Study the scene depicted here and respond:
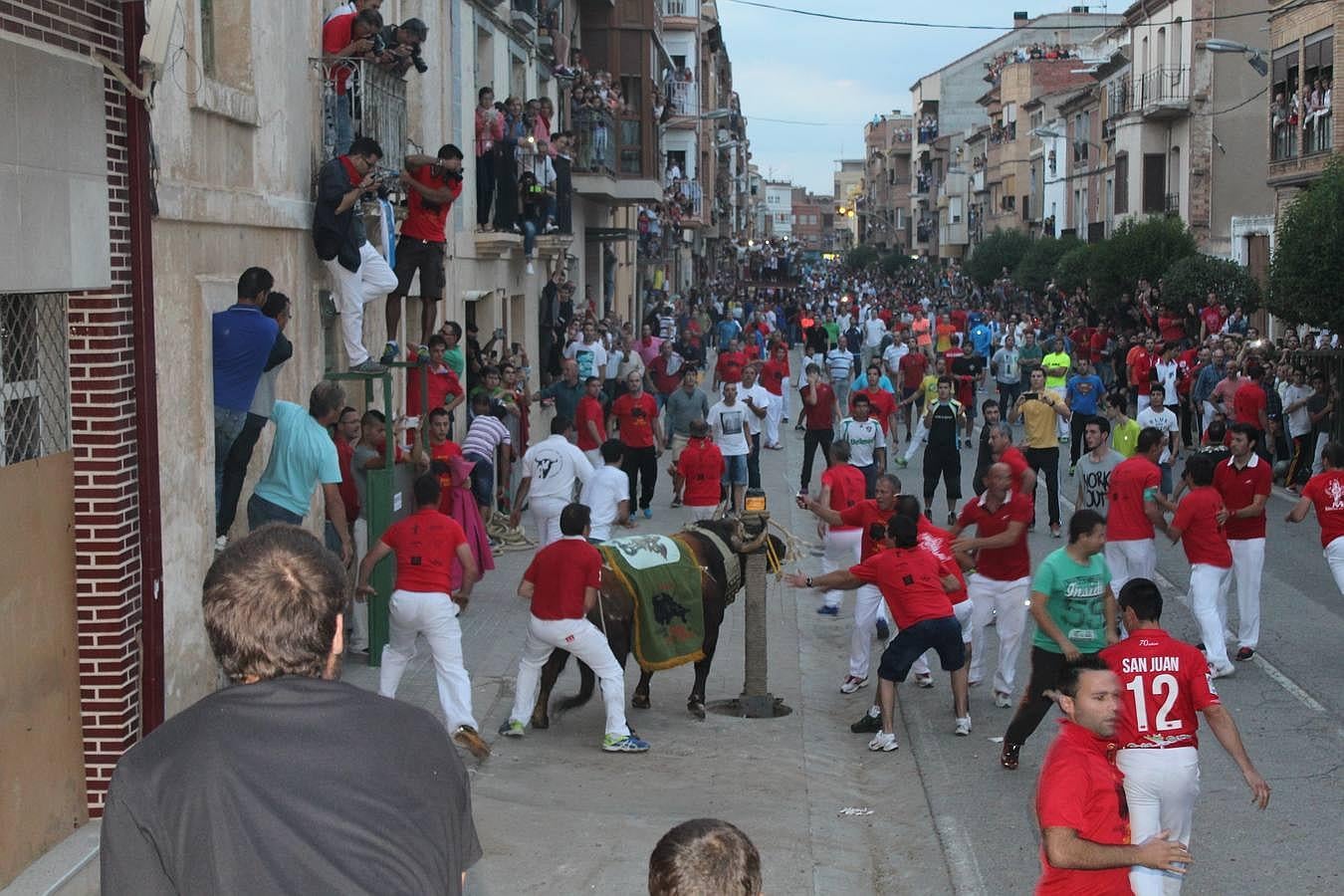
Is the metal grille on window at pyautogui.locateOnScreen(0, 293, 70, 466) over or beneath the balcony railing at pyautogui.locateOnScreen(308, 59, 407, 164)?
beneath

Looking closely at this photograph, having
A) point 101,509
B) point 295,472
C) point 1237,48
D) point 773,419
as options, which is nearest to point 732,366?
point 773,419

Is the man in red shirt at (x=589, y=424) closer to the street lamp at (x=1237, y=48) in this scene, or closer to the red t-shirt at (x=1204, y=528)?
the red t-shirt at (x=1204, y=528)

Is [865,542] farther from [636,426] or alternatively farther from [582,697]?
[636,426]

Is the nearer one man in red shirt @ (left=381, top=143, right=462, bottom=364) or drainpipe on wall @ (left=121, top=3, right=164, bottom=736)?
drainpipe on wall @ (left=121, top=3, right=164, bottom=736)

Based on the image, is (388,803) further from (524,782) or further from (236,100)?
(236,100)

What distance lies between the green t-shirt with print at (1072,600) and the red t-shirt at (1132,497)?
2757 mm

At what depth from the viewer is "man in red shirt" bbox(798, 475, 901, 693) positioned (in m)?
11.3

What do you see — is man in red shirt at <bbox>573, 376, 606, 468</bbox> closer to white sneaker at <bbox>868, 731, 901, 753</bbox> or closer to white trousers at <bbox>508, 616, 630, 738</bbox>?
white trousers at <bbox>508, 616, 630, 738</bbox>

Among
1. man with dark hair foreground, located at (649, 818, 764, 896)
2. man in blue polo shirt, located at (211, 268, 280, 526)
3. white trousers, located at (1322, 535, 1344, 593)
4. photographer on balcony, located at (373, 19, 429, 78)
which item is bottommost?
white trousers, located at (1322, 535, 1344, 593)

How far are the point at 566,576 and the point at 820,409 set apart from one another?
1026 cm

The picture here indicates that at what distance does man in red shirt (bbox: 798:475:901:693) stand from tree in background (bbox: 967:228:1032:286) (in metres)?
57.2

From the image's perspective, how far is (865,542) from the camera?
12.1 metres

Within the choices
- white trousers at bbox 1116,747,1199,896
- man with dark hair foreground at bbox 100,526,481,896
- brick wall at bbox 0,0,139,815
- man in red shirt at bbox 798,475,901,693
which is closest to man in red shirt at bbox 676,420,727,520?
man in red shirt at bbox 798,475,901,693

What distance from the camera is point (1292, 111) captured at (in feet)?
117
